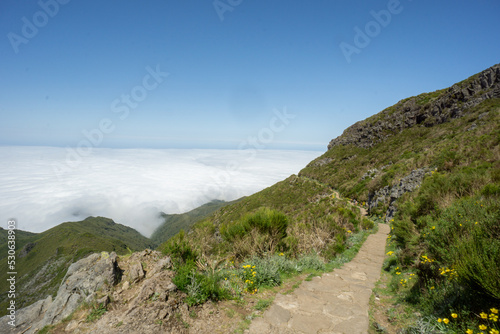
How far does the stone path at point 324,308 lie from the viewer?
3.33m

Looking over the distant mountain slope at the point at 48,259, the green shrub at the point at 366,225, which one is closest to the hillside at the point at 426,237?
the green shrub at the point at 366,225

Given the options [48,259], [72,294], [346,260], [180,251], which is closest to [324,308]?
[180,251]

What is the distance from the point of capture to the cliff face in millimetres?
37281

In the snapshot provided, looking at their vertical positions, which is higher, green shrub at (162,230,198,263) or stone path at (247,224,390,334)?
green shrub at (162,230,198,263)

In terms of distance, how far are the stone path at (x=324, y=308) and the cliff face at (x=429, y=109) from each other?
46.7 meters

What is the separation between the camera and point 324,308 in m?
3.91

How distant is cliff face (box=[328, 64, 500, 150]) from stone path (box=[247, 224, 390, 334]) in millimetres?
46747

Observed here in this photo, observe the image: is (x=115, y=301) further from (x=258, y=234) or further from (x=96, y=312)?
(x=258, y=234)

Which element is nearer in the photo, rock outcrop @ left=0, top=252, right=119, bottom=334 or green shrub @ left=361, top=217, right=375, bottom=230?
rock outcrop @ left=0, top=252, right=119, bottom=334

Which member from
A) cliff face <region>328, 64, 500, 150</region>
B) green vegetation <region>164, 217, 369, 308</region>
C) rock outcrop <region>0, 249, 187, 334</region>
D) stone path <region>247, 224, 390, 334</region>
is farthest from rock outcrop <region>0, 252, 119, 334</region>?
cliff face <region>328, 64, 500, 150</region>

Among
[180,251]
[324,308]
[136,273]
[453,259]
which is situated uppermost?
[453,259]

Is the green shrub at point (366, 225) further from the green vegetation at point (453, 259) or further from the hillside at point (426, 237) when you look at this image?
the green vegetation at point (453, 259)

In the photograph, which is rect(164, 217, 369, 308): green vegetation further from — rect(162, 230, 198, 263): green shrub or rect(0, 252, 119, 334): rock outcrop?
rect(0, 252, 119, 334): rock outcrop

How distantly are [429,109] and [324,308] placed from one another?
57.6 m
